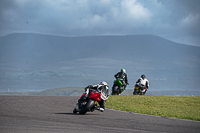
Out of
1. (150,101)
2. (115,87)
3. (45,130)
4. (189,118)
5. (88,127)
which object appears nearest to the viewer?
(45,130)

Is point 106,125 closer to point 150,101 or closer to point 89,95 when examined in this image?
point 89,95

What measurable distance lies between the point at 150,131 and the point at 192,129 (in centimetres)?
173

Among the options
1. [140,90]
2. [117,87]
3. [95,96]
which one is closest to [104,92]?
[95,96]

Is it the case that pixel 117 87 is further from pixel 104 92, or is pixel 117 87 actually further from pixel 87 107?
pixel 87 107

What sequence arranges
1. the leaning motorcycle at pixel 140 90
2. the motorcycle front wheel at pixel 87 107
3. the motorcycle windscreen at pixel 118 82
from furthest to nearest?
the leaning motorcycle at pixel 140 90, the motorcycle windscreen at pixel 118 82, the motorcycle front wheel at pixel 87 107

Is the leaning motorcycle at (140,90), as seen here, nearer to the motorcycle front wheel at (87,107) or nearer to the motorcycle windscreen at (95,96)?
the motorcycle windscreen at (95,96)

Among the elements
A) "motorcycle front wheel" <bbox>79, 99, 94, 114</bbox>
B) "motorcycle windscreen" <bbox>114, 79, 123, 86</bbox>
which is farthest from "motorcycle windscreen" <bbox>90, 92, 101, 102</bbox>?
"motorcycle windscreen" <bbox>114, 79, 123, 86</bbox>

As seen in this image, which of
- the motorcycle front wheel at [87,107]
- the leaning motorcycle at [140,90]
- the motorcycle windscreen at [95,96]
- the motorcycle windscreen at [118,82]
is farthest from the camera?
the leaning motorcycle at [140,90]

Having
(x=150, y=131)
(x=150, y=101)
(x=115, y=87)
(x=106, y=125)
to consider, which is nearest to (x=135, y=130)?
(x=150, y=131)

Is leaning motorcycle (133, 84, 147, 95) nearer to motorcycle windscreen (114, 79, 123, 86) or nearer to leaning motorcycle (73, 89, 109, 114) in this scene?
motorcycle windscreen (114, 79, 123, 86)

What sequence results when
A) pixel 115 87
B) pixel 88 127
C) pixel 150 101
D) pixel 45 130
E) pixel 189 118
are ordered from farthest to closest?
pixel 115 87 → pixel 150 101 → pixel 189 118 → pixel 88 127 → pixel 45 130

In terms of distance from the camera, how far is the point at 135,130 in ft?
38.7

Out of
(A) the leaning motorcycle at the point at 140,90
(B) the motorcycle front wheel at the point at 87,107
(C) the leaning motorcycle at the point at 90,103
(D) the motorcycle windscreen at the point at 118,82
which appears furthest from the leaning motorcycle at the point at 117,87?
(B) the motorcycle front wheel at the point at 87,107

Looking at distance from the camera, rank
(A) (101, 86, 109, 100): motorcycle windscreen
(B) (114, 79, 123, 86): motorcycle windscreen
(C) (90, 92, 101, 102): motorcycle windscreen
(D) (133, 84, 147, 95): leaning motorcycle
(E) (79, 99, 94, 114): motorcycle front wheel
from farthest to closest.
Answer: (D) (133, 84, 147, 95): leaning motorcycle
(B) (114, 79, 123, 86): motorcycle windscreen
(A) (101, 86, 109, 100): motorcycle windscreen
(C) (90, 92, 101, 102): motorcycle windscreen
(E) (79, 99, 94, 114): motorcycle front wheel
